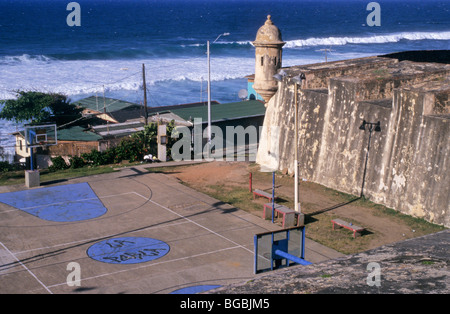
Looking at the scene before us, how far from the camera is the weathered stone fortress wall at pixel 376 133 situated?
2559cm

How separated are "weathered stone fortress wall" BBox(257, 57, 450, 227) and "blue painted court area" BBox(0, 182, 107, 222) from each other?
12.0 metres

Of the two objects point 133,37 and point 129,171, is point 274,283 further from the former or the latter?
point 133,37

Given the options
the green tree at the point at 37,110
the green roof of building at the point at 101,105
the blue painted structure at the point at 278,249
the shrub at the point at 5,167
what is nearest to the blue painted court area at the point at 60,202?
the shrub at the point at 5,167

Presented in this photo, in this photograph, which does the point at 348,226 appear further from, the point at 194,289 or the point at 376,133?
the point at 194,289

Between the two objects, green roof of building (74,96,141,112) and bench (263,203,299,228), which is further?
green roof of building (74,96,141,112)

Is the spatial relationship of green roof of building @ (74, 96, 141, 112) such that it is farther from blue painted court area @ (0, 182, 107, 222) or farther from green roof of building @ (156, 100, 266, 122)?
blue painted court area @ (0, 182, 107, 222)

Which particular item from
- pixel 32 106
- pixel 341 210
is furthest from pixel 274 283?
pixel 32 106

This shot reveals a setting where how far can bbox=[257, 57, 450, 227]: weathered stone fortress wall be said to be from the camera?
25594mm

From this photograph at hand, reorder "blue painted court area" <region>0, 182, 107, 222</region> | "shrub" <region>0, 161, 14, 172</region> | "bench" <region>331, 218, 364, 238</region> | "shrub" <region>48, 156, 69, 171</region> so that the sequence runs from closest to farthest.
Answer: "bench" <region>331, 218, 364, 238</region> < "blue painted court area" <region>0, 182, 107, 222</region> < "shrub" <region>48, 156, 69, 171</region> < "shrub" <region>0, 161, 14, 172</region>

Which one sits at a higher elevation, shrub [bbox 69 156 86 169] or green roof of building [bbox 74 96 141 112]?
green roof of building [bbox 74 96 141 112]

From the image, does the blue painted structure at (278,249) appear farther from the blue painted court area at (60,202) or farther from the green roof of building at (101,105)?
the green roof of building at (101,105)

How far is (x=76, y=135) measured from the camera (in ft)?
137

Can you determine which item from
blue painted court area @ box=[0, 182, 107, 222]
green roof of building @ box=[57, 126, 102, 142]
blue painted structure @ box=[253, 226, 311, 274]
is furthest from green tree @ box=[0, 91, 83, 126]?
blue painted structure @ box=[253, 226, 311, 274]

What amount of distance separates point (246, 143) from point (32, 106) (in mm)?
18166
